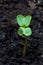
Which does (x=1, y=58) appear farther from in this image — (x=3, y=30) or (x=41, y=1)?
(x=41, y=1)

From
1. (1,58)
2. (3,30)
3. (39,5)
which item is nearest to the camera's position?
(1,58)

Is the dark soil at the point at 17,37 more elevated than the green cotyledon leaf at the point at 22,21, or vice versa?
the green cotyledon leaf at the point at 22,21

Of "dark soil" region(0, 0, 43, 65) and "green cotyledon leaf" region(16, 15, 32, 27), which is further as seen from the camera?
"dark soil" region(0, 0, 43, 65)

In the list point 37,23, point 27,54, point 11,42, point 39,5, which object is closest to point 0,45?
point 11,42

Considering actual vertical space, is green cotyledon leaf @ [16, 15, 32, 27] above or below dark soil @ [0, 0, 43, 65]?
above

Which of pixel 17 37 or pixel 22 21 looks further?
pixel 17 37

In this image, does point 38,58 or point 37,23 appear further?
point 37,23

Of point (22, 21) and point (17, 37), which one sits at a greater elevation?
point (22, 21)

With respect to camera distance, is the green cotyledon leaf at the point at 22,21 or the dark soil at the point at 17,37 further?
the dark soil at the point at 17,37
